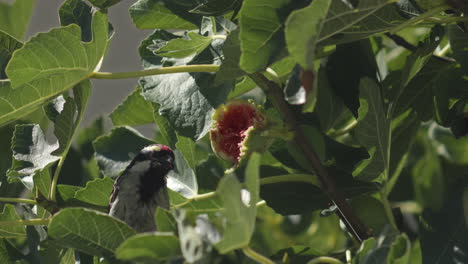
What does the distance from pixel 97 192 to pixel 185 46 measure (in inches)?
12.1

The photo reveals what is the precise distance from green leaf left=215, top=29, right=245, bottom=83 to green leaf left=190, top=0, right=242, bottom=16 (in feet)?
0.33

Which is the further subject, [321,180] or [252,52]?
[321,180]

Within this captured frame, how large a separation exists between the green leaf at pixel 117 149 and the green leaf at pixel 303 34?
0.64 m

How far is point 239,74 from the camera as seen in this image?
97 cm

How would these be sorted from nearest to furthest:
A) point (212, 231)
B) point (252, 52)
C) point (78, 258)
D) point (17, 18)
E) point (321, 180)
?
point (212, 231), point (252, 52), point (321, 180), point (78, 258), point (17, 18)

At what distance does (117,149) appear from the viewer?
139 cm

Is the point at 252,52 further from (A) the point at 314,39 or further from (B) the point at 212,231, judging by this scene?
(B) the point at 212,231

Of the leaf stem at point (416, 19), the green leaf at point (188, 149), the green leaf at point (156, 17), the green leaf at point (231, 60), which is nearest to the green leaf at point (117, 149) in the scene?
the green leaf at point (188, 149)

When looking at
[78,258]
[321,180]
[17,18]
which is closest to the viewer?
[321,180]

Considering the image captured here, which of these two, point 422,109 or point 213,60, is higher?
point 213,60

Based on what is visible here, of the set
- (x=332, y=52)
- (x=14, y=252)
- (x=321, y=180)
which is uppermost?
(x=332, y=52)

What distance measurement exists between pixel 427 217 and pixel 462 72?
24cm

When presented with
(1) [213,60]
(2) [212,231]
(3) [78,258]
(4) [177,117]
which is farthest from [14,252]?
(2) [212,231]

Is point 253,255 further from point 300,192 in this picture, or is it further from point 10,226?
point 10,226
